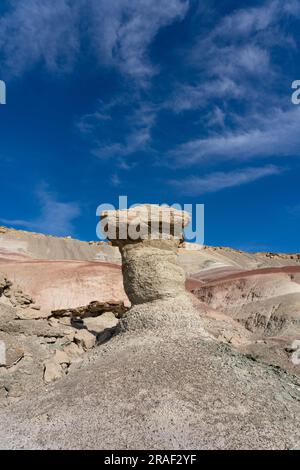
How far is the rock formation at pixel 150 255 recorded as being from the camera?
7.76 m

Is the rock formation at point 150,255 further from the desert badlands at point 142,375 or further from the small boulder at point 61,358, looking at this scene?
the small boulder at point 61,358

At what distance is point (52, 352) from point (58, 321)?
5.80 feet

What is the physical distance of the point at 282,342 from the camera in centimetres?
1241

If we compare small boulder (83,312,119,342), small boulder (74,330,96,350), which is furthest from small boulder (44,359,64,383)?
small boulder (83,312,119,342)

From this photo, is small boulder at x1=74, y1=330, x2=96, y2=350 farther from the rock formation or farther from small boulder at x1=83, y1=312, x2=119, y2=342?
the rock formation

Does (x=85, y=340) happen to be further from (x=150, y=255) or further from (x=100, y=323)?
(x=150, y=255)

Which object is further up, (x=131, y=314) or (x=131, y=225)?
(x=131, y=225)

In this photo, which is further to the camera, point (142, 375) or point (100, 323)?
point (100, 323)

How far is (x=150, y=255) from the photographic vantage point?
790 centimetres

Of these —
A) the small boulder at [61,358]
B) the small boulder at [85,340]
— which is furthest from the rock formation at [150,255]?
the small boulder at [85,340]

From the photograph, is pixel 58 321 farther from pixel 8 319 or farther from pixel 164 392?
pixel 164 392

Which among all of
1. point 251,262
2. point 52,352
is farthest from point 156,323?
point 251,262

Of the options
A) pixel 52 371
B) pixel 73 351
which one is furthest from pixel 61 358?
pixel 73 351

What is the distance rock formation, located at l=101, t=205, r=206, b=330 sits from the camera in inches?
306
